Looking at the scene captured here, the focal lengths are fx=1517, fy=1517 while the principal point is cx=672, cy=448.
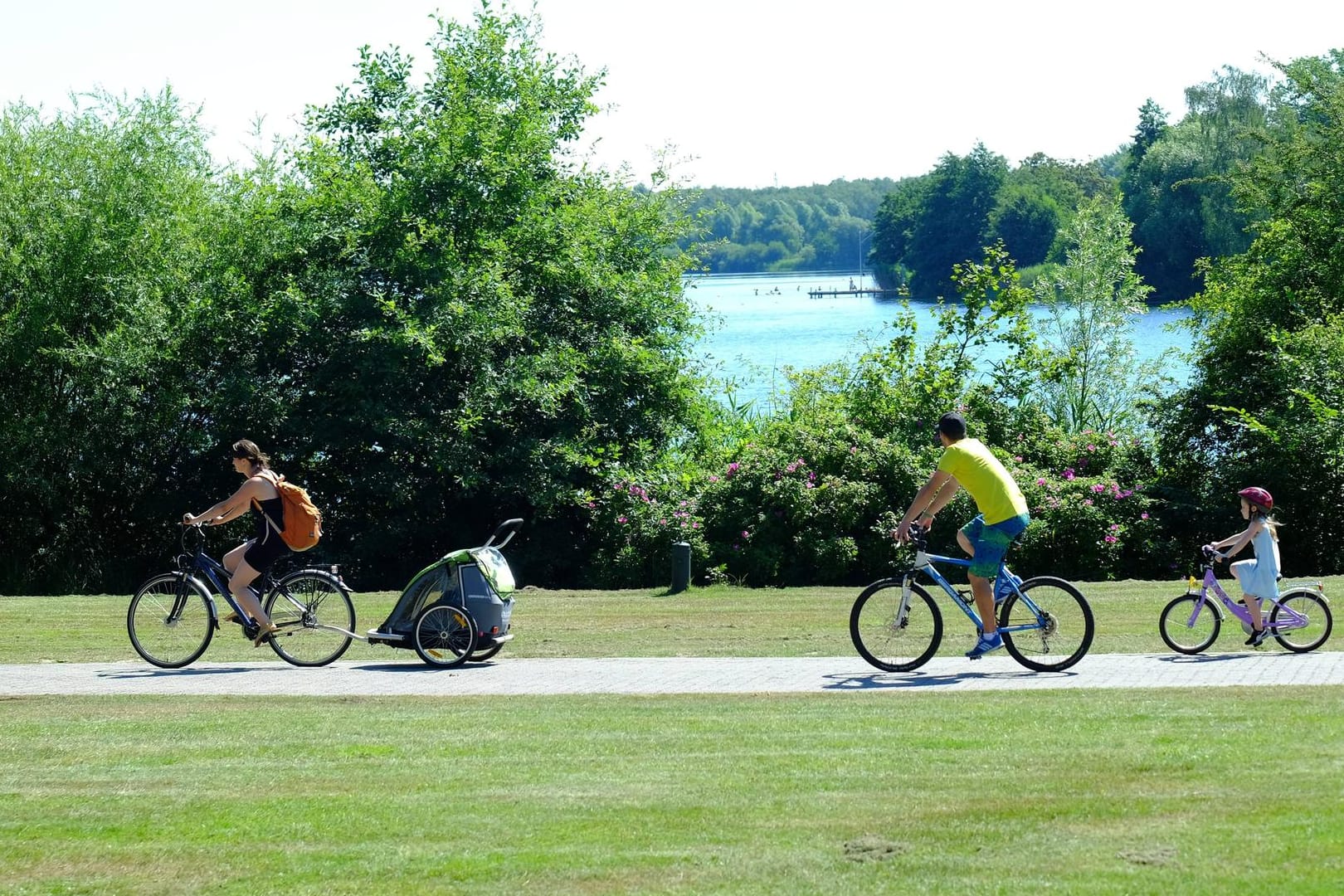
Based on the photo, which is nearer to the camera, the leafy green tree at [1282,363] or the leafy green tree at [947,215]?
the leafy green tree at [1282,363]

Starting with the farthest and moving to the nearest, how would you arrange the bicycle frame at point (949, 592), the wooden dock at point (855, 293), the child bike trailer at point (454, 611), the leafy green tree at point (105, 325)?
the wooden dock at point (855, 293) → the leafy green tree at point (105, 325) → the child bike trailer at point (454, 611) → the bicycle frame at point (949, 592)

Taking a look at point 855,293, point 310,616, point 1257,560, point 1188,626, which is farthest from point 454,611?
point 855,293

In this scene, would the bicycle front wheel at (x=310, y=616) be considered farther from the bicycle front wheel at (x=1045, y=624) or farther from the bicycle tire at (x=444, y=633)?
the bicycle front wheel at (x=1045, y=624)

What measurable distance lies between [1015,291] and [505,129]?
8.88m

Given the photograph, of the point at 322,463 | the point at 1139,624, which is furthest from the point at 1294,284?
the point at 322,463

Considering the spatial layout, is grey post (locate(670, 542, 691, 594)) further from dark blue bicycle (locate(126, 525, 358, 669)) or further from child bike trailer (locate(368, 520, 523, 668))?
dark blue bicycle (locate(126, 525, 358, 669))

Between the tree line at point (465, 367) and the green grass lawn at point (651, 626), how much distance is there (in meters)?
4.69

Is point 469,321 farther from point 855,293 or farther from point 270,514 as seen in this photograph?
point 855,293

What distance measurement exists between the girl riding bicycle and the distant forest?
1886 centimetres

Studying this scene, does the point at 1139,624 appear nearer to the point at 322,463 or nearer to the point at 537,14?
the point at 322,463

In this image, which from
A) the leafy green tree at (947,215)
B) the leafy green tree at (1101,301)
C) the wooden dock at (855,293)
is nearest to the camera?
the leafy green tree at (1101,301)

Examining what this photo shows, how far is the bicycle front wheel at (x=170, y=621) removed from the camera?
462 inches

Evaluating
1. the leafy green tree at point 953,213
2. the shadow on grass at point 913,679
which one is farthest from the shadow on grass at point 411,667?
the leafy green tree at point 953,213

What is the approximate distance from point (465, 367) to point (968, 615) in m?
14.6
